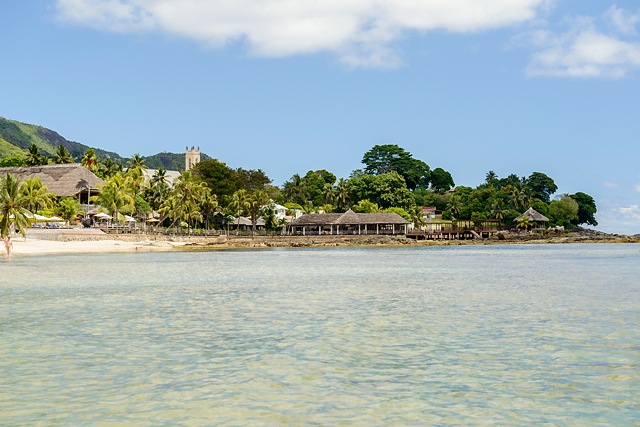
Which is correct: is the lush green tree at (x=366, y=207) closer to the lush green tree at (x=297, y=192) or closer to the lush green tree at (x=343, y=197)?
the lush green tree at (x=343, y=197)

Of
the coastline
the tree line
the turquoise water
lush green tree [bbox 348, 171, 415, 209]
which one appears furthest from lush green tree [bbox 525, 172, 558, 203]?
the turquoise water

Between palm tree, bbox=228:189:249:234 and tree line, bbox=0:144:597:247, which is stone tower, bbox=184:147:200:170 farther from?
palm tree, bbox=228:189:249:234

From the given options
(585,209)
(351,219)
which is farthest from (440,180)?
(351,219)

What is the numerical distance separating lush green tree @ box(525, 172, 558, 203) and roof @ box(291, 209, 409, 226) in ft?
185

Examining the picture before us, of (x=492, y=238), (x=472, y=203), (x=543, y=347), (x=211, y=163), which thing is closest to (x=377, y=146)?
(x=472, y=203)

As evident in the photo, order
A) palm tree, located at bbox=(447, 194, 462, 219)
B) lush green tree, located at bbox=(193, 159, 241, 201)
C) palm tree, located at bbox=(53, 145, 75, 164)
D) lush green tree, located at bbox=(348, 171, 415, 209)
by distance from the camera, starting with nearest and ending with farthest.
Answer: lush green tree, located at bbox=(193, 159, 241, 201) < palm tree, located at bbox=(53, 145, 75, 164) < lush green tree, located at bbox=(348, 171, 415, 209) < palm tree, located at bbox=(447, 194, 462, 219)

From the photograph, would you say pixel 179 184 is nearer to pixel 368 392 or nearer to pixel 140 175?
pixel 140 175

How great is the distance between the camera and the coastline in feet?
202

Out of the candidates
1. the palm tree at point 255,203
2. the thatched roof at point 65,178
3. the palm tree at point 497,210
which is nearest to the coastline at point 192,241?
the palm tree at point 255,203

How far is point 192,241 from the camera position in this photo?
83938 millimetres

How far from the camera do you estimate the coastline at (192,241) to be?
6172cm

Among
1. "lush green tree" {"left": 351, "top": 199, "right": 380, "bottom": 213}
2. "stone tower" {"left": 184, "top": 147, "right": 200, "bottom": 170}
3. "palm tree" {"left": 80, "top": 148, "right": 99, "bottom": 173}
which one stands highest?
"stone tower" {"left": 184, "top": 147, "right": 200, "bottom": 170}

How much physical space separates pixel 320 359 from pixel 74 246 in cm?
5658

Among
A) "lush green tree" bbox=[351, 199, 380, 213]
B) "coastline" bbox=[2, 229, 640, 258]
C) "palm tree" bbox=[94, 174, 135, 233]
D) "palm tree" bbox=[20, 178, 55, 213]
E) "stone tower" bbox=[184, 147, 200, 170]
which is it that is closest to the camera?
"coastline" bbox=[2, 229, 640, 258]
